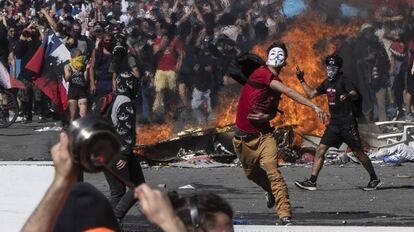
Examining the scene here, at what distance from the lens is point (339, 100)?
12.5 metres

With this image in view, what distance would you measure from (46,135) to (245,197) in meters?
4.40

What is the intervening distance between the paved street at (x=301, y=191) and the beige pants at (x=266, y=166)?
33cm

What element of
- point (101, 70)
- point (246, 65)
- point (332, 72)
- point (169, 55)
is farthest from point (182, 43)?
point (246, 65)

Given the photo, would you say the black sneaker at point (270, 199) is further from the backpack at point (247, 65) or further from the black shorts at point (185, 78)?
the black shorts at point (185, 78)

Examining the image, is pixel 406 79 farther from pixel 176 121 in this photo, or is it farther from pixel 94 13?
pixel 94 13

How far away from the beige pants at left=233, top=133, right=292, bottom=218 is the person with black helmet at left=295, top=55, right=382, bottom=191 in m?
2.49

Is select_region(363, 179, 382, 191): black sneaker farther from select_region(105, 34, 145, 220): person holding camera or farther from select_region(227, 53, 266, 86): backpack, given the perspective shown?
select_region(105, 34, 145, 220): person holding camera

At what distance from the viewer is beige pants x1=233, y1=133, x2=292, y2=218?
9.36m

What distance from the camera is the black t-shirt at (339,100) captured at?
12.5 meters

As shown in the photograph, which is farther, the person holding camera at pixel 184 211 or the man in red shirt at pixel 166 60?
the man in red shirt at pixel 166 60

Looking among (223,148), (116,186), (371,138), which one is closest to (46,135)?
(223,148)

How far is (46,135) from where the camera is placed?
15.6 metres

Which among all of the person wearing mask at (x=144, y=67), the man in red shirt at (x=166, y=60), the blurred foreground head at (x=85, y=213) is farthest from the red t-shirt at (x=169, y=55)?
the blurred foreground head at (x=85, y=213)

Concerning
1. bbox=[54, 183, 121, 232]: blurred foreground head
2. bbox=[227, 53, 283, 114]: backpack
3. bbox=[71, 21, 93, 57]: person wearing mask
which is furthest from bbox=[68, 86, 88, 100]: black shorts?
bbox=[54, 183, 121, 232]: blurred foreground head
